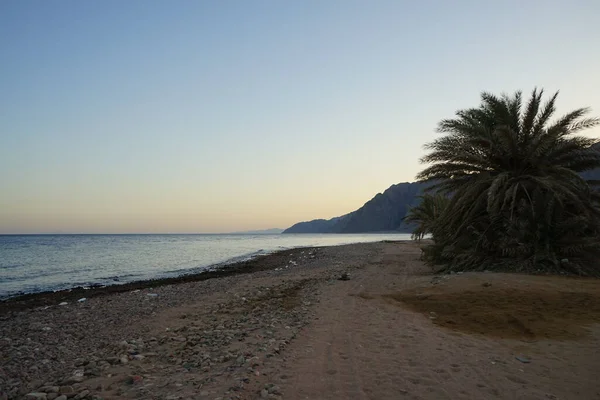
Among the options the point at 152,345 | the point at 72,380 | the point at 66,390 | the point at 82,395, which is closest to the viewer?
the point at 82,395

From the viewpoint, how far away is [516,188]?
1187 centimetres

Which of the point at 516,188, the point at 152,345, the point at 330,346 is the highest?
the point at 516,188

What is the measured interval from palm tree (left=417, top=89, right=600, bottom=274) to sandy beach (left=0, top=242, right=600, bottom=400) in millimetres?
1762

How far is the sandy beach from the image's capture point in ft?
13.1

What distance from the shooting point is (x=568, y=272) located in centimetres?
1095

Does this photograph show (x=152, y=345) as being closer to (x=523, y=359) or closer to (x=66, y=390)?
(x=66, y=390)

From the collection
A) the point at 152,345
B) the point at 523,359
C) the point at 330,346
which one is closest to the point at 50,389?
the point at 152,345

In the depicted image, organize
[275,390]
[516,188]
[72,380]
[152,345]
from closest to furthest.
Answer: [275,390] → [72,380] → [152,345] → [516,188]

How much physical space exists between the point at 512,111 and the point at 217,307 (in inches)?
485

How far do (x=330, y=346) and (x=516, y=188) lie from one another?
380 inches

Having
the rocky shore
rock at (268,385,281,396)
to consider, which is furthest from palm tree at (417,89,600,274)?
rock at (268,385,281,396)

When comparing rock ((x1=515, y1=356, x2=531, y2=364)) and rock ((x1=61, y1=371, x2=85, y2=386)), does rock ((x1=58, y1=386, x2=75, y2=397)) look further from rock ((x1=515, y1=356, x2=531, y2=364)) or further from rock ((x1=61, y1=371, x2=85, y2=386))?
rock ((x1=515, y1=356, x2=531, y2=364))

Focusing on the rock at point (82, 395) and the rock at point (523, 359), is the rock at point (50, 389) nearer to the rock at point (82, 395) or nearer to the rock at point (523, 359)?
the rock at point (82, 395)

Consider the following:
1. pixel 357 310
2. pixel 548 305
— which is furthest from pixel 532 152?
pixel 357 310
